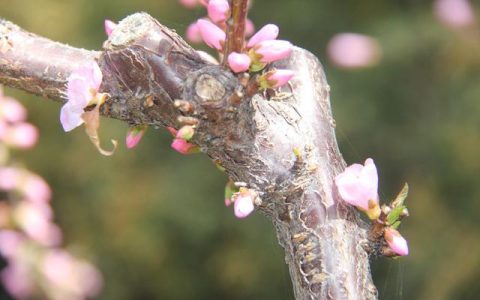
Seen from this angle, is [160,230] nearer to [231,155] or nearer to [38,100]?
[38,100]

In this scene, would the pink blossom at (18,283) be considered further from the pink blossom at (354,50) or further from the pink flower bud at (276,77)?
the pink flower bud at (276,77)

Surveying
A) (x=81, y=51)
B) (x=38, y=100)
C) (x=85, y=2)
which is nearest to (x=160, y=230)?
(x=38, y=100)

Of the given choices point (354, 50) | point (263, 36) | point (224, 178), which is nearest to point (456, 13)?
point (354, 50)

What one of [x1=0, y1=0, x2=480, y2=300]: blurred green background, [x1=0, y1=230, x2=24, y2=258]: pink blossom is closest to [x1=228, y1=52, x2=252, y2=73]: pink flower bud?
[x1=0, y1=230, x2=24, y2=258]: pink blossom

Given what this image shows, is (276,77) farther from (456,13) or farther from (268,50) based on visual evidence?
(456,13)

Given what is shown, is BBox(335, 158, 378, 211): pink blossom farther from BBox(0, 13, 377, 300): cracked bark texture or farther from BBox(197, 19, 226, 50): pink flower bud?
BBox(197, 19, 226, 50): pink flower bud

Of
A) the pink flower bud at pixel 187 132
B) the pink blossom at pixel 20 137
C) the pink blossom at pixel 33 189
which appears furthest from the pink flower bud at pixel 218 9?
the pink blossom at pixel 33 189
